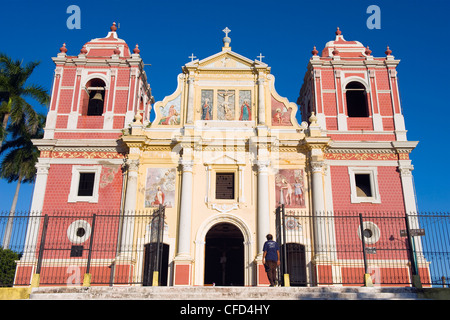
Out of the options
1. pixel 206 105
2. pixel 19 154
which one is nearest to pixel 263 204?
pixel 206 105

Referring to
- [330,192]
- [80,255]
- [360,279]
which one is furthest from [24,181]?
[360,279]

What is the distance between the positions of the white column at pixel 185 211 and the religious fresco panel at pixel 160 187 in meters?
0.57

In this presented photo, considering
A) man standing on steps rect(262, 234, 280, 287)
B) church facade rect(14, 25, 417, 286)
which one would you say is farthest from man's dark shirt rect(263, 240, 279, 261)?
church facade rect(14, 25, 417, 286)

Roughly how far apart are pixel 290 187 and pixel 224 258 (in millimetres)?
4754

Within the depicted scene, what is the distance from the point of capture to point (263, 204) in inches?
710

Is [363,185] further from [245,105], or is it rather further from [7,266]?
[7,266]

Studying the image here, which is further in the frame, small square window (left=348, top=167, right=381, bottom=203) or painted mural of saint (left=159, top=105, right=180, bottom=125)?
painted mural of saint (left=159, top=105, right=180, bottom=125)

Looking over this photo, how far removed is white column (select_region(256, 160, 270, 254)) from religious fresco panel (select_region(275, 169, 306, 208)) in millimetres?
627

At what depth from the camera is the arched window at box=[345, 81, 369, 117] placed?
21203mm

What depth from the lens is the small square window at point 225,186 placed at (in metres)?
18.8

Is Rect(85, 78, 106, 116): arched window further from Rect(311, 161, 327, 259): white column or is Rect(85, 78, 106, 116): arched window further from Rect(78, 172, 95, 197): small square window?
Rect(311, 161, 327, 259): white column

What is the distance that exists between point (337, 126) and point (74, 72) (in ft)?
41.9

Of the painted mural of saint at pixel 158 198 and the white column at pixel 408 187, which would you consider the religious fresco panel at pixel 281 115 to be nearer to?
the white column at pixel 408 187
